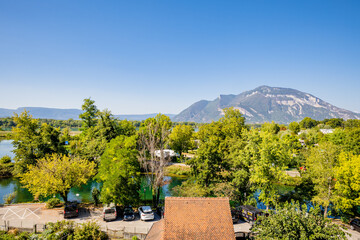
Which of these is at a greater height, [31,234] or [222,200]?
[222,200]

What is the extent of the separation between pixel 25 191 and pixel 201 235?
33.2 metres

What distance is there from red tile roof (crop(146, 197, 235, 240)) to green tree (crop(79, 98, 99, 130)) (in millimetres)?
34456

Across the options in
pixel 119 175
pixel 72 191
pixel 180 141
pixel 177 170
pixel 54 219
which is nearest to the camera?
pixel 54 219

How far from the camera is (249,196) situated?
81.1 ft

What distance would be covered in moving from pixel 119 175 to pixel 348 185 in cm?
2463

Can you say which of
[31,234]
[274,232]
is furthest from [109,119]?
[274,232]

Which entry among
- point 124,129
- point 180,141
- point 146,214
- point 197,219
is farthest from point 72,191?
point 180,141

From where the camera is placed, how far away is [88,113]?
43.4 meters

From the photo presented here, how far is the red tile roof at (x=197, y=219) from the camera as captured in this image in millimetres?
12500

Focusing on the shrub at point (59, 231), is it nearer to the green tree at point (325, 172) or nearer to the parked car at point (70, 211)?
the parked car at point (70, 211)

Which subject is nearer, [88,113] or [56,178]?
[56,178]

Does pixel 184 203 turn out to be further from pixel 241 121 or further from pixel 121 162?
pixel 241 121

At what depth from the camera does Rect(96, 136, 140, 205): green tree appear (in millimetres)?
20922

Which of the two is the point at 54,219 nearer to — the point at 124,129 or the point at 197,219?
the point at 197,219
